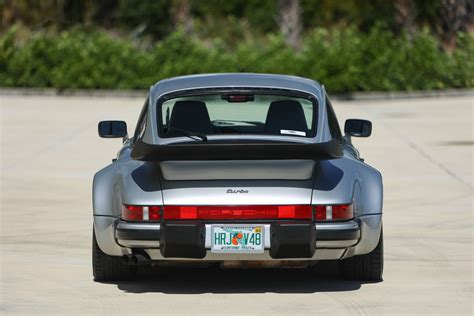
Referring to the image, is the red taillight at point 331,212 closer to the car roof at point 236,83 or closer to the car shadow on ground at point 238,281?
the car shadow on ground at point 238,281

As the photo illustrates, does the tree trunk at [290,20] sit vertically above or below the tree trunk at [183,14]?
above

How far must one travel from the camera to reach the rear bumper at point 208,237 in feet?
30.0

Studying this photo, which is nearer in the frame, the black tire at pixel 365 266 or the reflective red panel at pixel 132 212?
the reflective red panel at pixel 132 212

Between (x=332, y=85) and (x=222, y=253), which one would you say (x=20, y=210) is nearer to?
(x=222, y=253)

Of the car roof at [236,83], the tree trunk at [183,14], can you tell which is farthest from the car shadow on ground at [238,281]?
the tree trunk at [183,14]

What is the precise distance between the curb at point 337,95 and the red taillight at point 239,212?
2712 centimetres

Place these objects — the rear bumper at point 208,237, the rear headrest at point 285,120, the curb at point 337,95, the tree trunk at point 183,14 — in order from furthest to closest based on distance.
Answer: the tree trunk at point 183,14, the curb at point 337,95, the rear headrest at point 285,120, the rear bumper at point 208,237

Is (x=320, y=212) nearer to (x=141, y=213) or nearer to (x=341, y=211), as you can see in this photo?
(x=341, y=211)

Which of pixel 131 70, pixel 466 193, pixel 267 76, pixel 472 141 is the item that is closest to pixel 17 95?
pixel 131 70

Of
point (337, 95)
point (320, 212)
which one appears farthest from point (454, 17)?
point (320, 212)

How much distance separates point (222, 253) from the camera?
9.17 meters

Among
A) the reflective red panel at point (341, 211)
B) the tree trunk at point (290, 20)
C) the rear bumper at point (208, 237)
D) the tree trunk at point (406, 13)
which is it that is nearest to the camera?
the rear bumper at point (208, 237)

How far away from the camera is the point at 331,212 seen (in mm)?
9258

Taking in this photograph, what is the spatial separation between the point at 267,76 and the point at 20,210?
4271mm
